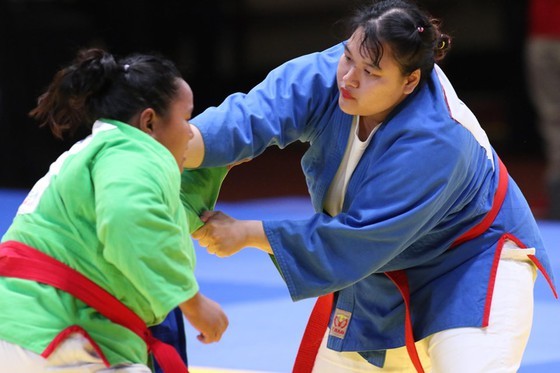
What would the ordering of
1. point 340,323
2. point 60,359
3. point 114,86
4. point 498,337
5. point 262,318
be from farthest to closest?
1. point 262,318
2. point 340,323
3. point 498,337
4. point 114,86
5. point 60,359

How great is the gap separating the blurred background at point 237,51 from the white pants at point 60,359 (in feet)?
17.6

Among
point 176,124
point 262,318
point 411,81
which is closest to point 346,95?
point 411,81

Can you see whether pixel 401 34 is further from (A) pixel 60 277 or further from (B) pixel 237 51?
(B) pixel 237 51

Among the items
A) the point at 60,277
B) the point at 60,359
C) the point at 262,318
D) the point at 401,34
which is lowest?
the point at 262,318

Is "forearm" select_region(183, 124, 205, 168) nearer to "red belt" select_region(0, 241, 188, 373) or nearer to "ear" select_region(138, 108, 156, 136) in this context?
"ear" select_region(138, 108, 156, 136)

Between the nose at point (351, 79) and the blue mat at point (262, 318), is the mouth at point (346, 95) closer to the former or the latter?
the nose at point (351, 79)

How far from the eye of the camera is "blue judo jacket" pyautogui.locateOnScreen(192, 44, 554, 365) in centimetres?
269

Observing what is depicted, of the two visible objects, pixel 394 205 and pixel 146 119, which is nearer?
pixel 146 119

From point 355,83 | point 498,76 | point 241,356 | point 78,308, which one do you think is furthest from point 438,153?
point 498,76

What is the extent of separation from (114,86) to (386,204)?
77 cm

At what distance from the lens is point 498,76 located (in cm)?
1003

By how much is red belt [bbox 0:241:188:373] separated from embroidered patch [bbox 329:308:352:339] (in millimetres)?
978

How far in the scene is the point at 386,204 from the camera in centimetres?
269

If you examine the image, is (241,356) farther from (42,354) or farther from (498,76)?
(498,76)
